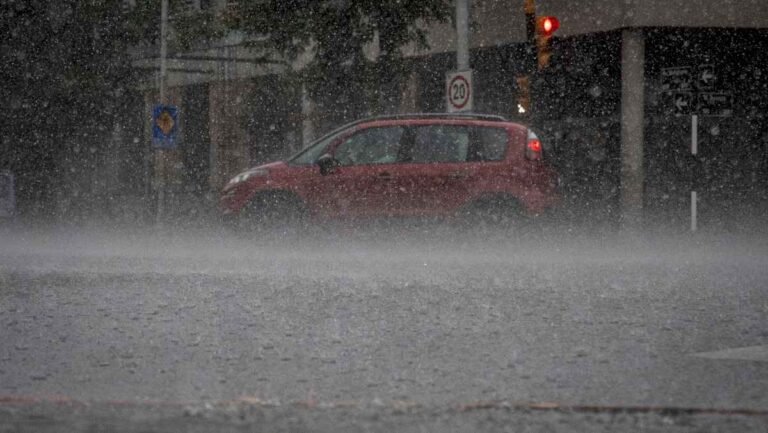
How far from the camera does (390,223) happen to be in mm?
16156

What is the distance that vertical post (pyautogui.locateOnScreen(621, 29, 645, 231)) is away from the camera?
22.4 meters

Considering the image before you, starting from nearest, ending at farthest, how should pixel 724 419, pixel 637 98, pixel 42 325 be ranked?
pixel 724 419 < pixel 42 325 < pixel 637 98

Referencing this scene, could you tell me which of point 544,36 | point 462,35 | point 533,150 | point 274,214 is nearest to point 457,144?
point 533,150

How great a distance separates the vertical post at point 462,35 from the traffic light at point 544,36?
6.25 feet

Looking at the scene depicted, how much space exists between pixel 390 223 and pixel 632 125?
805cm

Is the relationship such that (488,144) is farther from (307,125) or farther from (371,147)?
(307,125)

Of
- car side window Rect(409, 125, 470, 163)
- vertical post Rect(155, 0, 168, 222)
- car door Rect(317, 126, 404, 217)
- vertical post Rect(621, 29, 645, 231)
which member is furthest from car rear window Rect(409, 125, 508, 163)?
vertical post Rect(155, 0, 168, 222)

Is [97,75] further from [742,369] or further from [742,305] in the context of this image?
[742,369]

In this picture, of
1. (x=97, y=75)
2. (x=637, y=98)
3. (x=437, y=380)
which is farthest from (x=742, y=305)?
(x=97, y=75)

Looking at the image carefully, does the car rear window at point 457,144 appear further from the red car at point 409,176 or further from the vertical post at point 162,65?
the vertical post at point 162,65

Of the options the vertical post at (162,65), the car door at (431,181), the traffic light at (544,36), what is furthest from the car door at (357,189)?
the vertical post at (162,65)

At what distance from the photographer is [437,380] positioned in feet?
19.8

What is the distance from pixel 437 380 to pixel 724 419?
153 cm

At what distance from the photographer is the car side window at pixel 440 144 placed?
1642 cm
